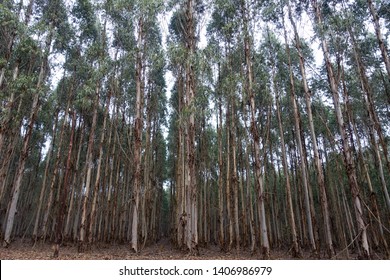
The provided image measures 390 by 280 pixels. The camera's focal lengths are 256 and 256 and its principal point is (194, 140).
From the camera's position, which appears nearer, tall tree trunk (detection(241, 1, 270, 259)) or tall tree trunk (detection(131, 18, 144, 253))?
tall tree trunk (detection(241, 1, 270, 259))

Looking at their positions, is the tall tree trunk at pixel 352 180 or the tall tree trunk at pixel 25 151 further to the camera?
the tall tree trunk at pixel 25 151

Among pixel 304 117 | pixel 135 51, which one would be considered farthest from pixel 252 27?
pixel 304 117

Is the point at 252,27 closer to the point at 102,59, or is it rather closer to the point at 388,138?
the point at 102,59

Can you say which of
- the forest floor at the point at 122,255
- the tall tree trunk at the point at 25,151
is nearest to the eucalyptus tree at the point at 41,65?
the tall tree trunk at the point at 25,151

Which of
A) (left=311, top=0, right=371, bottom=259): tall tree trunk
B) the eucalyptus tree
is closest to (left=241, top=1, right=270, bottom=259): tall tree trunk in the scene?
(left=311, top=0, right=371, bottom=259): tall tree trunk

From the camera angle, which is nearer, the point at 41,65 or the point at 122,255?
the point at 122,255

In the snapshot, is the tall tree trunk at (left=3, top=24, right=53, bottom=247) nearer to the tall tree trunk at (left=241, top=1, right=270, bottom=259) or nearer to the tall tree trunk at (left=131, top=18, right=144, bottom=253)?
the tall tree trunk at (left=131, top=18, right=144, bottom=253)

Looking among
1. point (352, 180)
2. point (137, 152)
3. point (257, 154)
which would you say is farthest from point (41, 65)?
point (352, 180)

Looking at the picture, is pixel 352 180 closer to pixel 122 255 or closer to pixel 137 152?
pixel 137 152

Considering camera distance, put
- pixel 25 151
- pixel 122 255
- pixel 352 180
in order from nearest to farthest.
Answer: pixel 352 180 < pixel 122 255 < pixel 25 151

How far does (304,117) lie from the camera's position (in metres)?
15.9

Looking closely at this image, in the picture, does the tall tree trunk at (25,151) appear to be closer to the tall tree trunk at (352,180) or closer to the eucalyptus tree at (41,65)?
the eucalyptus tree at (41,65)

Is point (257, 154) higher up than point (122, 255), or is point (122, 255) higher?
point (257, 154)

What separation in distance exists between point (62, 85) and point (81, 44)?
2648 millimetres
